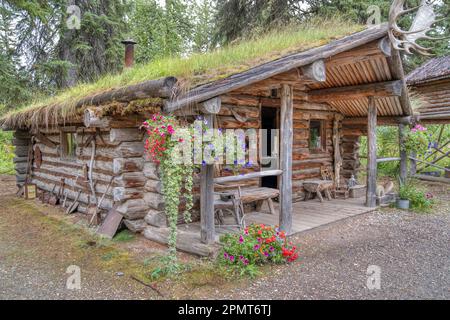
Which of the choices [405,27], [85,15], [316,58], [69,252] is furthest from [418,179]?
[85,15]

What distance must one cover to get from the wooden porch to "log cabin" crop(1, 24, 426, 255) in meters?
0.05

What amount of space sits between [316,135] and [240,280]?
6357 millimetres

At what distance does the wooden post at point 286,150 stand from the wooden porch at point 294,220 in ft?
1.23

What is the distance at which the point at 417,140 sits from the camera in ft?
28.8

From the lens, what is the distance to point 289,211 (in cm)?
596

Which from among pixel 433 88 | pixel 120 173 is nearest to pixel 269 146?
pixel 120 173

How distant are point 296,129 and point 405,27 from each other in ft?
29.5

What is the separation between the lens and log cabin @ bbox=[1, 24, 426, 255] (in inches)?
199

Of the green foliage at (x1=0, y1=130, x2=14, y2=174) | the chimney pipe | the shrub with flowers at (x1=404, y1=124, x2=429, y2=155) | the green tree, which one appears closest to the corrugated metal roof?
the shrub with flowers at (x1=404, y1=124, x2=429, y2=155)

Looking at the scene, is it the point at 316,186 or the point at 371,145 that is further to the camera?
the point at 316,186

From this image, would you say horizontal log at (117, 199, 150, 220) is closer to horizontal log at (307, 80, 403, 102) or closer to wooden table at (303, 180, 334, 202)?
wooden table at (303, 180, 334, 202)

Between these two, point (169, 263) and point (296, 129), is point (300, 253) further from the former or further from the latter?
point (296, 129)

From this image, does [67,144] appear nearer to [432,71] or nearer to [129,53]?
[129,53]

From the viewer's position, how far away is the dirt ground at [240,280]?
4.10 m
